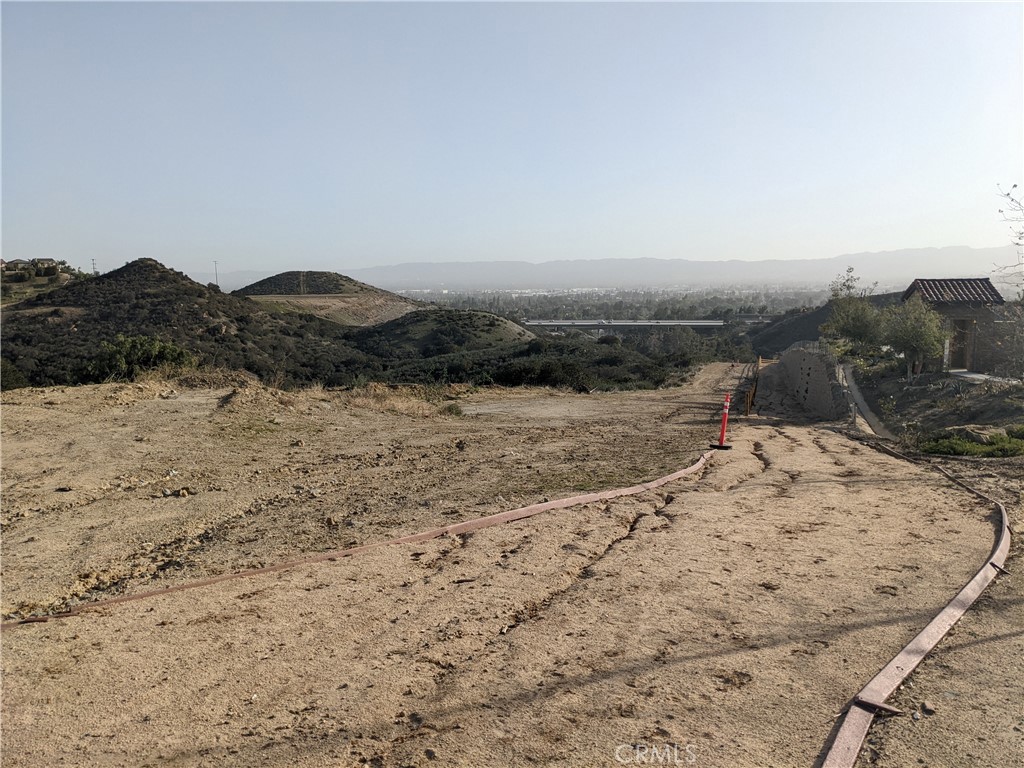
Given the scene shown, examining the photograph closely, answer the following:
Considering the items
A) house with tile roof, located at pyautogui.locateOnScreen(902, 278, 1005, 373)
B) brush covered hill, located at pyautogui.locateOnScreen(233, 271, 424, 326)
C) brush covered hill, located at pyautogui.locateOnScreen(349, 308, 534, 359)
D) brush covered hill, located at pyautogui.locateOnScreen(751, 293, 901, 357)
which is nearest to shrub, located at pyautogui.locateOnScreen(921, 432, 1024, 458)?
house with tile roof, located at pyautogui.locateOnScreen(902, 278, 1005, 373)

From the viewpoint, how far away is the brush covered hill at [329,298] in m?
69.2

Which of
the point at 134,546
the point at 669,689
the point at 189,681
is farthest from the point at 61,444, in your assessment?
the point at 669,689

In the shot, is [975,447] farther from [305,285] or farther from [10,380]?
[305,285]

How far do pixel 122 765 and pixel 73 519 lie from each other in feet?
17.1

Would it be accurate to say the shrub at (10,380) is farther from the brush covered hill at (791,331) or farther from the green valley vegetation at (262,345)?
the brush covered hill at (791,331)

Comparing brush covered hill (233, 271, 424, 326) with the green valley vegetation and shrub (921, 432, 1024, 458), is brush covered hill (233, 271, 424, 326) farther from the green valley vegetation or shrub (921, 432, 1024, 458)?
shrub (921, 432, 1024, 458)

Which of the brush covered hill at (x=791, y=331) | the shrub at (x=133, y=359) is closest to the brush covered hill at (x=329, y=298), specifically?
the brush covered hill at (x=791, y=331)

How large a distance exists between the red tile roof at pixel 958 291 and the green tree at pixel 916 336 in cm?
347

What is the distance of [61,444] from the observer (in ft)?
35.4

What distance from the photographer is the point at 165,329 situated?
40.6m

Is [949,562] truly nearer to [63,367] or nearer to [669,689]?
[669,689]

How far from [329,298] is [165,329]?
38.3 m

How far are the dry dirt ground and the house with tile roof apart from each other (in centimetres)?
1763

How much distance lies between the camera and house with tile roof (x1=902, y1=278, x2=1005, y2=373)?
24.9m
